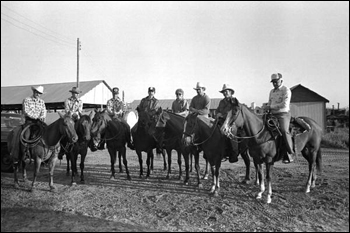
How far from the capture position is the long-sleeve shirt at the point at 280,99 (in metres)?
5.98

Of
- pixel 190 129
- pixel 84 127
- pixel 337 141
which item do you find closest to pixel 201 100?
pixel 190 129

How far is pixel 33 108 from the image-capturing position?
6969 mm

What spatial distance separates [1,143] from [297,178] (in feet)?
34.5

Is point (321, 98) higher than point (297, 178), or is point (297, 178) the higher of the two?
point (321, 98)

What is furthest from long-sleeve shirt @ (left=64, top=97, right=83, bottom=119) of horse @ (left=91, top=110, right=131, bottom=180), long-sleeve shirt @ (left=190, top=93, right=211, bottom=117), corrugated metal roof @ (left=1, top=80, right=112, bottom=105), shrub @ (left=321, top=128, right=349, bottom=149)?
corrugated metal roof @ (left=1, top=80, right=112, bottom=105)

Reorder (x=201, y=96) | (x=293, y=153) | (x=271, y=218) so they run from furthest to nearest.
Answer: (x=201, y=96) → (x=293, y=153) → (x=271, y=218)

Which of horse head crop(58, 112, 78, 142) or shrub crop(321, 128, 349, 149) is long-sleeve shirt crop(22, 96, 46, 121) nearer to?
horse head crop(58, 112, 78, 142)

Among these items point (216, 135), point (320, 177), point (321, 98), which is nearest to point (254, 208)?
point (216, 135)

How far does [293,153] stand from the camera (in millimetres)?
6008

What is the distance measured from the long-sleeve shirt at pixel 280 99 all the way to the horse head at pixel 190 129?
2.07m

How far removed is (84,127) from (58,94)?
848 inches

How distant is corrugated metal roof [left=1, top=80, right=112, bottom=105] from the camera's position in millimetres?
25231

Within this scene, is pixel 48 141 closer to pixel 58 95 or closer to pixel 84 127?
pixel 84 127

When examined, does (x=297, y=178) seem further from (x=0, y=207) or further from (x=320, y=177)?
(x=0, y=207)
